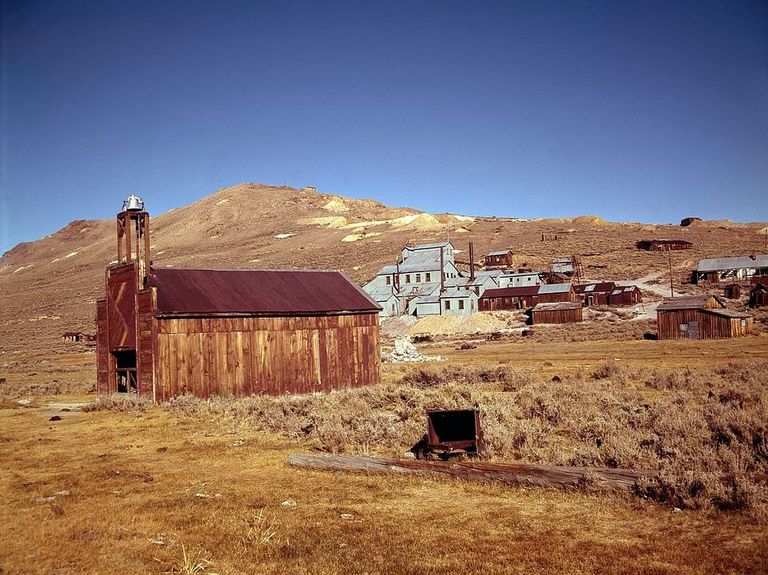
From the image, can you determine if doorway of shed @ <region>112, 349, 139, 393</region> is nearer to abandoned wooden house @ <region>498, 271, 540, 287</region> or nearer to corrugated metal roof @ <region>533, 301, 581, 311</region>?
corrugated metal roof @ <region>533, 301, 581, 311</region>

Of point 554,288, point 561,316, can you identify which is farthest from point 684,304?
point 554,288

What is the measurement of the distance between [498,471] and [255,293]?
613 inches

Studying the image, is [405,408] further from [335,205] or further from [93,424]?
[335,205]

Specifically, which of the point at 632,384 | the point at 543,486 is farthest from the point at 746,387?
the point at 543,486

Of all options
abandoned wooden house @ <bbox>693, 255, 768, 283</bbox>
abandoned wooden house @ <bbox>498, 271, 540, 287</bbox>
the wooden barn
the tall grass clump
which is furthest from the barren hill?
the tall grass clump

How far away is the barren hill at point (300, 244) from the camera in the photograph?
280 feet

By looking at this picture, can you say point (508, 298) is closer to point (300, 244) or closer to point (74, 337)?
point (74, 337)

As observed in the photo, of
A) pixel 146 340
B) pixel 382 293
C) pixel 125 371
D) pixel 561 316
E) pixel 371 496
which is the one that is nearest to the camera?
pixel 371 496

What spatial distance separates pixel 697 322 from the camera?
143 feet

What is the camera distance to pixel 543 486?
8.66m

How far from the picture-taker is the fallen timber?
8156 mm

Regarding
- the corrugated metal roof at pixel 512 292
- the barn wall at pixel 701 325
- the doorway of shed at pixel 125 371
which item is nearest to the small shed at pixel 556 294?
the corrugated metal roof at pixel 512 292

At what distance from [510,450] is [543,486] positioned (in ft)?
6.97

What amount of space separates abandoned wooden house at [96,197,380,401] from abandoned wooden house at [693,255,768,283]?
60.7 metres
